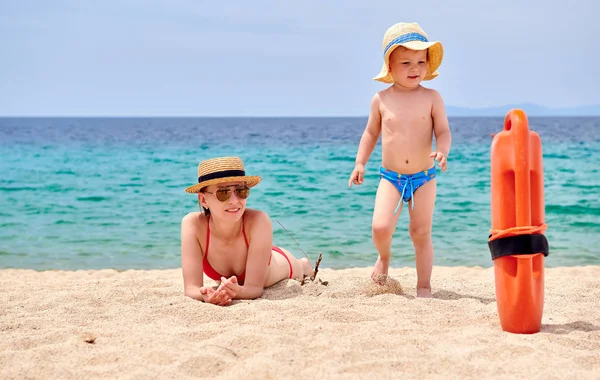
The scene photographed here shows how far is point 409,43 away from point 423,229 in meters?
1.23

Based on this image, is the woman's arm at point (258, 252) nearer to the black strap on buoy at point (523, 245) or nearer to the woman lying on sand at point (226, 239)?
the woman lying on sand at point (226, 239)

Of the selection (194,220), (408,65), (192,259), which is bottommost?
(192,259)

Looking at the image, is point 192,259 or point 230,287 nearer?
point 230,287

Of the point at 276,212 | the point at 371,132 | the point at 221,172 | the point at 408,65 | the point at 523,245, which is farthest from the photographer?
the point at 276,212

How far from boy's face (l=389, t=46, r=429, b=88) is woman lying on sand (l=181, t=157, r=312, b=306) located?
3.83 feet

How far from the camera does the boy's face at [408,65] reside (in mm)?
4242

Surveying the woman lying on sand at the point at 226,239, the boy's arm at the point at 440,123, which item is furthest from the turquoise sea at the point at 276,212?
the boy's arm at the point at 440,123

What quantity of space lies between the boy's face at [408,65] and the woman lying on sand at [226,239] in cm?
117

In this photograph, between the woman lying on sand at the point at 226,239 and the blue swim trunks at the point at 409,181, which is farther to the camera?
the blue swim trunks at the point at 409,181

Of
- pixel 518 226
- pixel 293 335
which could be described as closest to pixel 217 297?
pixel 293 335

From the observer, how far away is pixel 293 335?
3.19m

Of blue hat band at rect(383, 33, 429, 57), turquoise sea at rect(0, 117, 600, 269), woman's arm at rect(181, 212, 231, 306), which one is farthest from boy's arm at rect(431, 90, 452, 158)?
woman's arm at rect(181, 212, 231, 306)

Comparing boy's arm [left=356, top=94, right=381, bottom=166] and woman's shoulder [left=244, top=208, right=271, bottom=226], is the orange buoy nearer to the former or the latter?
boy's arm [left=356, top=94, right=381, bottom=166]

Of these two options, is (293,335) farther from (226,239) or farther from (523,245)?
(226,239)
